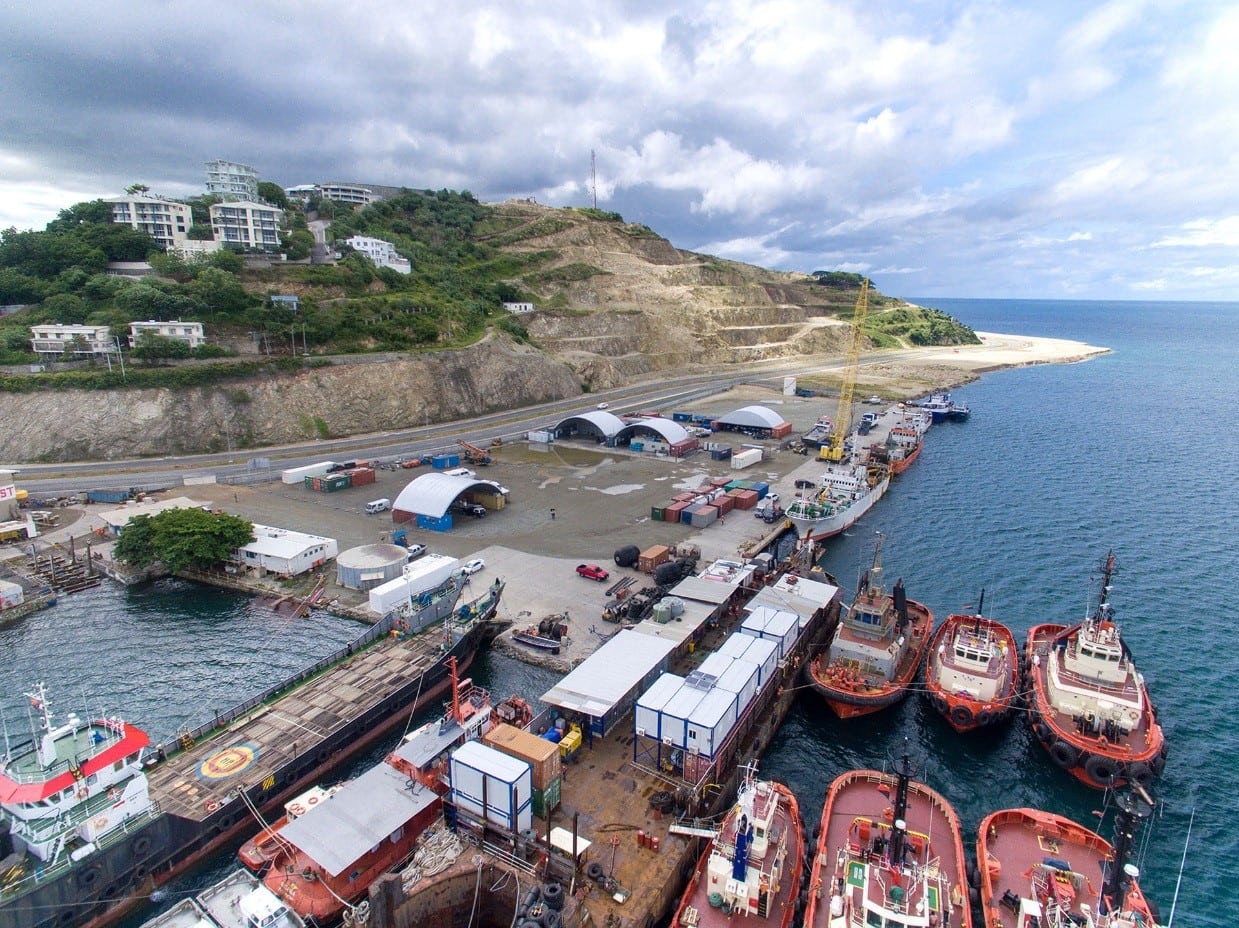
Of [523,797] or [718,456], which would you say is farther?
[718,456]

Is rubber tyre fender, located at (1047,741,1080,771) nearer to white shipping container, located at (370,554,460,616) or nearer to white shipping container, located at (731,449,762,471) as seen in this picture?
white shipping container, located at (370,554,460,616)

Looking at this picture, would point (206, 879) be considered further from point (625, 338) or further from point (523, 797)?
point (625, 338)

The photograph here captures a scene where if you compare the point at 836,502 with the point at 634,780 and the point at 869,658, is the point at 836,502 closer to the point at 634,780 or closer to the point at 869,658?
the point at 869,658

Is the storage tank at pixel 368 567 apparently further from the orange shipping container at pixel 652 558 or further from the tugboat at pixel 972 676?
the tugboat at pixel 972 676

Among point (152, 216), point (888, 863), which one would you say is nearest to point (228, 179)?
point (152, 216)

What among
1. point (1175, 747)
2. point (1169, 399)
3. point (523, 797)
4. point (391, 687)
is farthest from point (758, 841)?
point (1169, 399)

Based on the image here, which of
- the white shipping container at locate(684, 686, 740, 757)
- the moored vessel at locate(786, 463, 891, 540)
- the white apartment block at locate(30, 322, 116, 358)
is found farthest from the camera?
the white apartment block at locate(30, 322, 116, 358)

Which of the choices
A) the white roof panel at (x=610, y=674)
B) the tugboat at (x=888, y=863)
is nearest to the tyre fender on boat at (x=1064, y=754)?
the tugboat at (x=888, y=863)

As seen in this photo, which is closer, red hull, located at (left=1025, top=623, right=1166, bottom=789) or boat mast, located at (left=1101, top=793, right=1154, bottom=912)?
boat mast, located at (left=1101, top=793, right=1154, bottom=912)

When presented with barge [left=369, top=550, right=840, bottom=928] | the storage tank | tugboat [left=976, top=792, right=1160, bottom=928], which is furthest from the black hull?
tugboat [left=976, top=792, right=1160, bottom=928]
